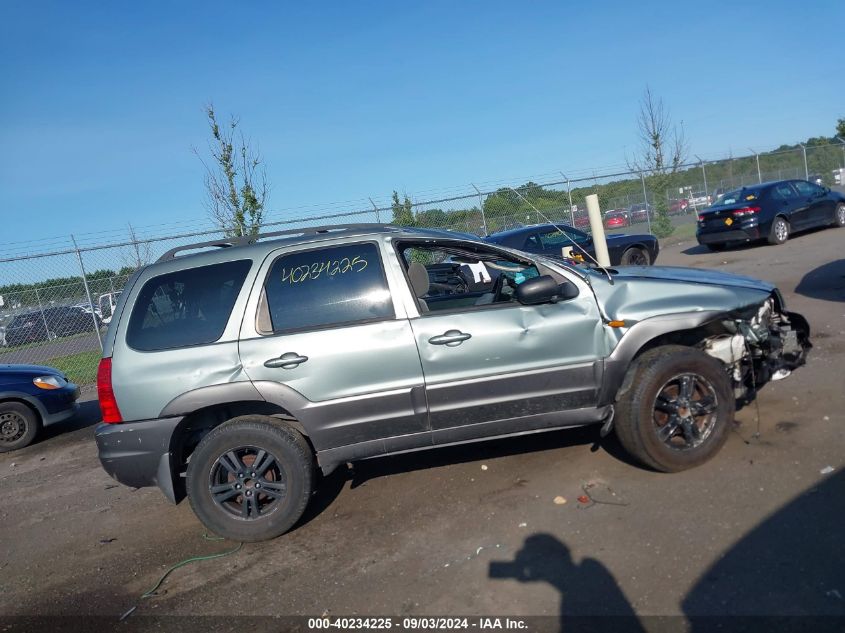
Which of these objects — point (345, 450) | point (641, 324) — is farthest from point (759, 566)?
point (345, 450)

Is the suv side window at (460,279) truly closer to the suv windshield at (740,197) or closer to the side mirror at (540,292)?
the side mirror at (540,292)

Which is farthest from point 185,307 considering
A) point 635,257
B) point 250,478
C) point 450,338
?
point 635,257

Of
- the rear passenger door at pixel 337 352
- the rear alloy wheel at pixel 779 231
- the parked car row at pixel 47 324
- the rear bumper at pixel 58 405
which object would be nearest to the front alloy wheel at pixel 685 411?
the rear passenger door at pixel 337 352

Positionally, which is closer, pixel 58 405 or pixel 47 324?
pixel 58 405

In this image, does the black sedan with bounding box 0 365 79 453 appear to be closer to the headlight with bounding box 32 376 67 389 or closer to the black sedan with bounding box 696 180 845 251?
the headlight with bounding box 32 376 67 389

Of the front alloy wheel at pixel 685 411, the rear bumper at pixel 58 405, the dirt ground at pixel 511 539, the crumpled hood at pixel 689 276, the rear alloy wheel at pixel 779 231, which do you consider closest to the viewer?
the dirt ground at pixel 511 539

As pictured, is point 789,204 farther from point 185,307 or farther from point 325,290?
point 185,307

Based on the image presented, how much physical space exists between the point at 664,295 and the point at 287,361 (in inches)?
98.7

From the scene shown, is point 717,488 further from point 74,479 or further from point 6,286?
point 6,286

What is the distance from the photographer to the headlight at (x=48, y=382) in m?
8.66

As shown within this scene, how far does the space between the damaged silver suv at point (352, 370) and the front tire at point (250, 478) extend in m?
0.01

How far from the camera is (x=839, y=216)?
56.2ft

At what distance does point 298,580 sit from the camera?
13.0 ft

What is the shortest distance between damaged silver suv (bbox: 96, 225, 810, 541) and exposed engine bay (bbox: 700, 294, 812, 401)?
311 mm
